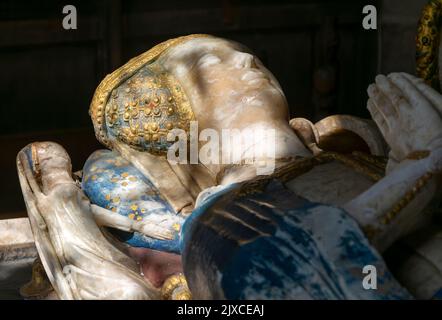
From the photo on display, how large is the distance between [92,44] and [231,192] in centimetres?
282

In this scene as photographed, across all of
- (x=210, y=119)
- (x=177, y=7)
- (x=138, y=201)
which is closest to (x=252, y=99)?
(x=210, y=119)

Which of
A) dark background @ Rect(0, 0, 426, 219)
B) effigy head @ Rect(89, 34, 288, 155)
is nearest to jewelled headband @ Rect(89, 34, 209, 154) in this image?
effigy head @ Rect(89, 34, 288, 155)

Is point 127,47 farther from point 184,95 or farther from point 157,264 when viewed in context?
point 157,264

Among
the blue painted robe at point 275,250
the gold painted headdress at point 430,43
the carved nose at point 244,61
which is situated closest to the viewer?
the blue painted robe at point 275,250

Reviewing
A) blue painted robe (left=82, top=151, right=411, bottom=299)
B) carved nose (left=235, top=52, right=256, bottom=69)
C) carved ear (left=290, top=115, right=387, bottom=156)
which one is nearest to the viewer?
blue painted robe (left=82, top=151, right=411, bottom=299)

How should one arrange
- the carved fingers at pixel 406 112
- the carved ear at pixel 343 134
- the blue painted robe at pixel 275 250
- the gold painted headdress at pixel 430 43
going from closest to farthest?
1. the blue painted robe at pixel 275 250
2. the carved fingers at pixel 406 112
3. the gold painted headdress at pixel 430 43
4. the carved ear at pixel 343 134

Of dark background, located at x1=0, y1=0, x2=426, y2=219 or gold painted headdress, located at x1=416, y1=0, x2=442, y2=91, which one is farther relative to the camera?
dark background, located at x1=0, y1=0, x2=426, y2=219

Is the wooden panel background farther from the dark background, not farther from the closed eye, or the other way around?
the closed eye

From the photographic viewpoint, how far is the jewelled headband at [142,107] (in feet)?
10.8

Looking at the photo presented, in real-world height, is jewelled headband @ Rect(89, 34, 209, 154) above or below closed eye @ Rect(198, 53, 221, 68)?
below

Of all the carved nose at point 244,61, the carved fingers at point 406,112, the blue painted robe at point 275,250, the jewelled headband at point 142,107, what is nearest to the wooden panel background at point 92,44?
the jewelled headband at point 142,107

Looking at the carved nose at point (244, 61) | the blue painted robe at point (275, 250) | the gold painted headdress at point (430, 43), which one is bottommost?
the blue painted robe at point (275, 250)

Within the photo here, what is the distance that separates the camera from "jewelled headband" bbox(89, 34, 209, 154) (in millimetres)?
3291

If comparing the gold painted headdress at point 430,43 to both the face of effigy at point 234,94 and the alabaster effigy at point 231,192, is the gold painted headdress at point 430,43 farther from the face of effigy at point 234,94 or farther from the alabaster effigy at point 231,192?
the face of effigy at point 234,94
